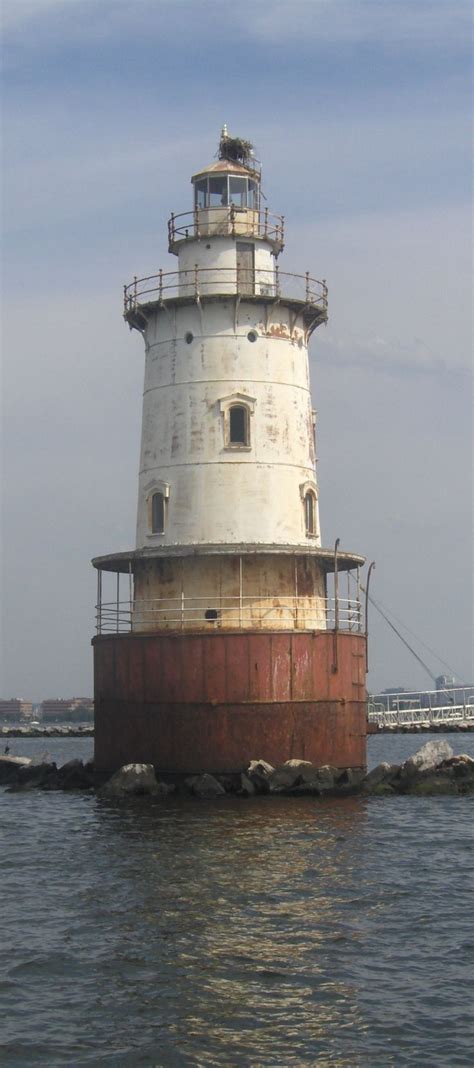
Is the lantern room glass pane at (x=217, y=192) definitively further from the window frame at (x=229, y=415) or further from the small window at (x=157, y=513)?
the small window at (x=157, y=513)

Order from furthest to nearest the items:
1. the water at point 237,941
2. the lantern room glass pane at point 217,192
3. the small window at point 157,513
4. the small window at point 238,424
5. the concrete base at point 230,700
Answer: the lantern room glass pane at point 217,192 → the small window at point 157,513 → the small window at point 238,424 → the concrete base at point 230,700 → the water at point 237,941

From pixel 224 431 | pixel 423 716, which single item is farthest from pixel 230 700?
pixel 423 716

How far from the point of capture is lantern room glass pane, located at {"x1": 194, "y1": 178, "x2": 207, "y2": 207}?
35688 mm

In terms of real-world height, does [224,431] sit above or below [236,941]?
above

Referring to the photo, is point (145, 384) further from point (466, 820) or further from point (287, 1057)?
point (287, 1057)

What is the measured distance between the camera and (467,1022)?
48.6 feet

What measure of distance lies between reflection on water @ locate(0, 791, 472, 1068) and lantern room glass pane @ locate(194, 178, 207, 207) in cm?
1622

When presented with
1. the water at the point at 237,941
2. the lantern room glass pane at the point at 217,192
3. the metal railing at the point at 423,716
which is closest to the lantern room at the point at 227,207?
the lantern room glass pane at the point at 217,192

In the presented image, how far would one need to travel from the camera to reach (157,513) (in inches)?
1357

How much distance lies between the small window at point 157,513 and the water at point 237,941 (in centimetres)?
839

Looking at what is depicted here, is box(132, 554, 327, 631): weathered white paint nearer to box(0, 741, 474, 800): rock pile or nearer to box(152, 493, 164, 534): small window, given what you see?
box(152, 493, 164, 534): small window

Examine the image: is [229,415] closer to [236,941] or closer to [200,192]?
[200,192]

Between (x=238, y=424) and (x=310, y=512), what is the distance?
3106 millimetres

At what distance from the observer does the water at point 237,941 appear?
46.8 ft
